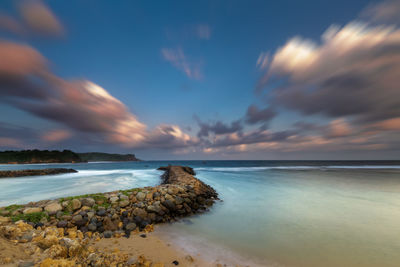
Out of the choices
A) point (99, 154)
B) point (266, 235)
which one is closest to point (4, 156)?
point (99, 154)

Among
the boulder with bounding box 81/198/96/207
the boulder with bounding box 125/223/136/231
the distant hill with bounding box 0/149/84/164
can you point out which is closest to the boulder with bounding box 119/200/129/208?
the boulder with bounding box 81/198/96/207

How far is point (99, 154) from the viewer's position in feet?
515

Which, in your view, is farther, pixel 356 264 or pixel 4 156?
pixel 4 156

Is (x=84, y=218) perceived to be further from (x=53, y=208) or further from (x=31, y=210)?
(x=31, y=210)

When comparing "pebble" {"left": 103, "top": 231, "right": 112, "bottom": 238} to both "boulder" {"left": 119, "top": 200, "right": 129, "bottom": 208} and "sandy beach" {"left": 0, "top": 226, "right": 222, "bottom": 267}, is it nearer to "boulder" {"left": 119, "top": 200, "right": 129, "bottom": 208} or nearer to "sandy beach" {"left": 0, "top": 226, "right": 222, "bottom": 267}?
"sandy beach" {"left": 0, "top": 226, "right": 222, "bottom": 267}

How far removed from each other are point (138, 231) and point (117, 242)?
0.87 meters

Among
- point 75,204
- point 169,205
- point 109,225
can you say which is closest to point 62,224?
point 75,204

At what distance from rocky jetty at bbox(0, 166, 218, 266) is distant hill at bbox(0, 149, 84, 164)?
12553 centimetres

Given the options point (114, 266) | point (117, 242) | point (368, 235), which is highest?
point (114, 266)

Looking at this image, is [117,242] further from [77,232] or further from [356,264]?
[356,264]

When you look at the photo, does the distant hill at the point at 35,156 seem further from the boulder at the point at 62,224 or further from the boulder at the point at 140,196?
the boulder at the point at 62,224

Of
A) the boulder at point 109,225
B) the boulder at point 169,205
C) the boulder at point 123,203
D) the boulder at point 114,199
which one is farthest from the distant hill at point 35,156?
the boulder at point 169,205

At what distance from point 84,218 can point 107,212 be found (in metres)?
0.65

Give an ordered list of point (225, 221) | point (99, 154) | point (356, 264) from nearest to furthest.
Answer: point (356, 264)
point (225, 221)
point (99, 154)
